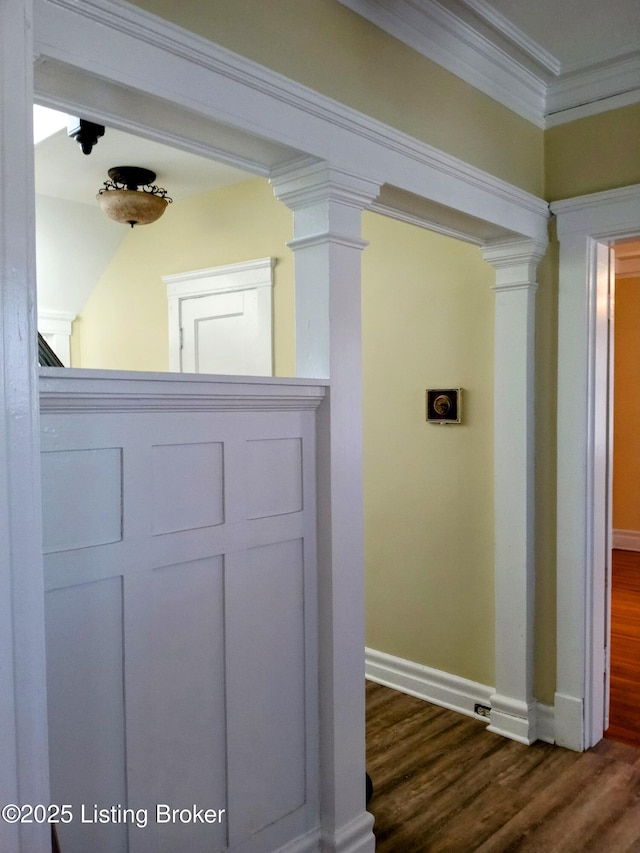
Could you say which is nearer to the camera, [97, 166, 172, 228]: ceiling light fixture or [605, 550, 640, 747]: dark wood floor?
[605, 550, 640, 747]: dark wood floor

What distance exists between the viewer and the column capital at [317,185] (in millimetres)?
1801

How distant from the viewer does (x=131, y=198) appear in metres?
3.41

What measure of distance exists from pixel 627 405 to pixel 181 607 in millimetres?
5764

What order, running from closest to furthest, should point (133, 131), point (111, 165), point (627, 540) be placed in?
point (133, 131), point (111, 165), point (627, 540)

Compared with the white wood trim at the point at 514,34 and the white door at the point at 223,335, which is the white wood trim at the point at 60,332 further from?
the white wood trim at the point at 514,34

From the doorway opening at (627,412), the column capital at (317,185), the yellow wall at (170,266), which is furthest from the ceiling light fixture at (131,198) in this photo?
Answer: the doorway opening at (627,412)

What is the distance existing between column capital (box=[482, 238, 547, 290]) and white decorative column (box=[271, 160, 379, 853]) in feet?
3.11

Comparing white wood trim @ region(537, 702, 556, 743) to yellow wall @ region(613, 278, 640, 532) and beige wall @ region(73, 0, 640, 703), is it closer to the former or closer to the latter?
beige wall @ region(73, 0, 640, 703)

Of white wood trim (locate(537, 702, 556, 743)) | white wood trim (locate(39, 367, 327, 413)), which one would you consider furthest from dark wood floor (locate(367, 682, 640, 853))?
white wood trim (locate(39, 367, 327, 413))

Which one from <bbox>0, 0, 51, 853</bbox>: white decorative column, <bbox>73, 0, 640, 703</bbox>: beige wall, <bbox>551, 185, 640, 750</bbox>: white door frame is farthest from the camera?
<bbox>551, 185, 640, 750</bbox>: white door frame

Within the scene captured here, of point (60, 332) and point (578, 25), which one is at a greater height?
point (578, 25)

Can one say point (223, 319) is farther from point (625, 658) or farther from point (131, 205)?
point (625, 658)

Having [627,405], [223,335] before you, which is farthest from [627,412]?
[223,335]

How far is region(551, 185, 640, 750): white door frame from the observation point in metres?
2.64
